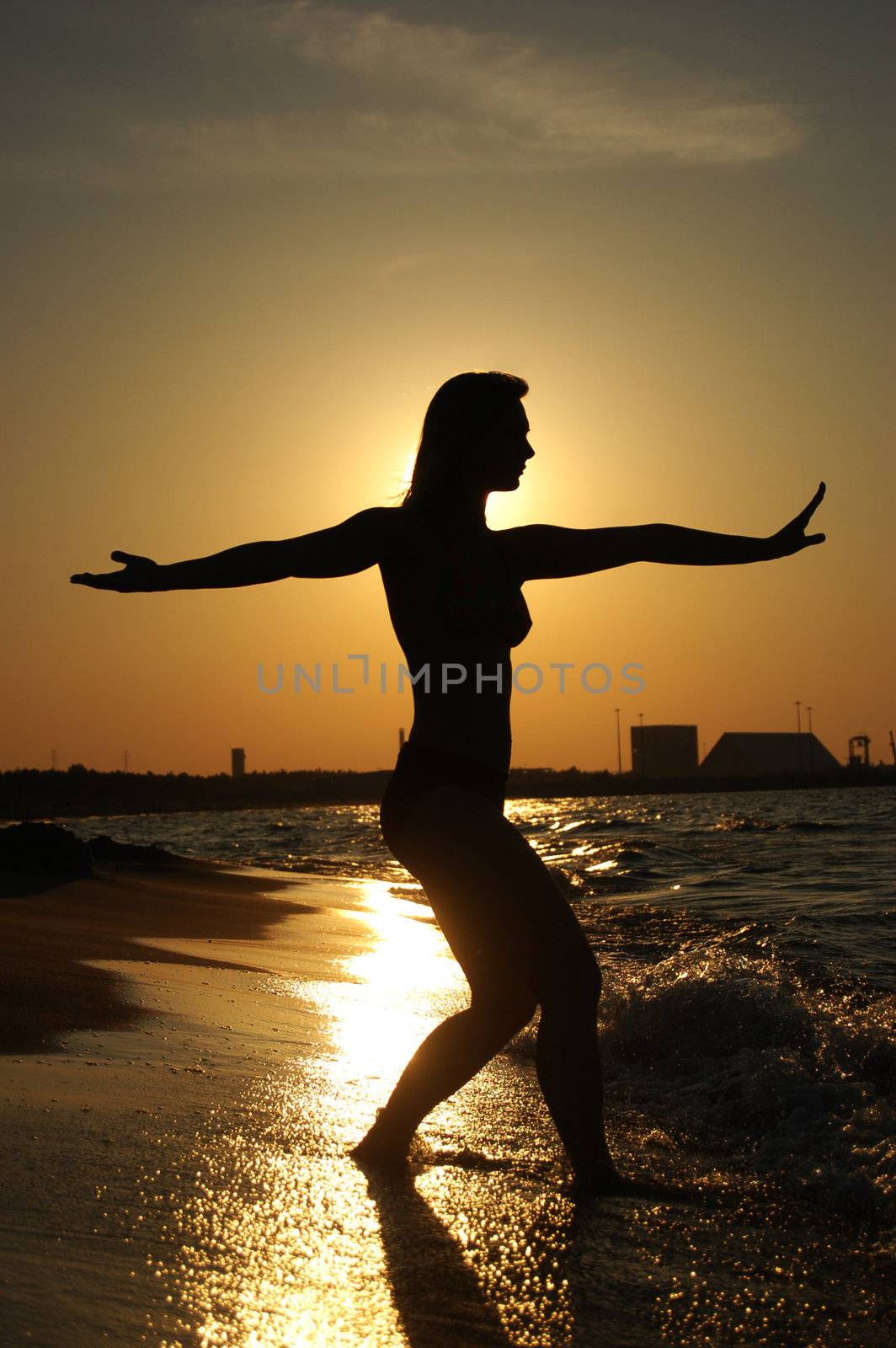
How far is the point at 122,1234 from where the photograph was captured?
7.27 feet

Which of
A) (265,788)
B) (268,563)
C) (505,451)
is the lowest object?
(265,788)

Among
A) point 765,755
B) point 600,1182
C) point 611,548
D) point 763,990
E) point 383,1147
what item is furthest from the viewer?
point 765,755

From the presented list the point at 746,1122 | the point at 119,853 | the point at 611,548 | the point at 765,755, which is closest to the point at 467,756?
the point at 611,548

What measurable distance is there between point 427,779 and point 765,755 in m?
118

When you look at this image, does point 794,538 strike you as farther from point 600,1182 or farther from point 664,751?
point 664,751

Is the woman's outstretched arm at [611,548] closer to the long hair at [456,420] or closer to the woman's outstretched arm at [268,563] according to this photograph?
the long hair at [456,420]

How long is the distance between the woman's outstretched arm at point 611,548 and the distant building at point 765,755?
371ft

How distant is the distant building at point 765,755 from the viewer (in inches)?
4557

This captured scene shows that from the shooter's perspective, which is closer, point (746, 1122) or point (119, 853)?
point (746, 1122)

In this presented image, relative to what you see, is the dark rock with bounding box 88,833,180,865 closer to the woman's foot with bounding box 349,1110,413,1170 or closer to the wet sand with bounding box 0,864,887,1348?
the wet sand with bounding box 0,864,887,1348

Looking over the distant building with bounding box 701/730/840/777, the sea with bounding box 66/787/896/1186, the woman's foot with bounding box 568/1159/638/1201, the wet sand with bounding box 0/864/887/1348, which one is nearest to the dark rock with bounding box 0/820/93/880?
the sea with bounding box 66/787/896/1186

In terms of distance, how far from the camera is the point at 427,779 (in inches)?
117

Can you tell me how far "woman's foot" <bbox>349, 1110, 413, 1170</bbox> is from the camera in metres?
2.93

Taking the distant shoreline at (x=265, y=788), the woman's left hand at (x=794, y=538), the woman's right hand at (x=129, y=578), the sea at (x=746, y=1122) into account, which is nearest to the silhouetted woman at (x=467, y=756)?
the woman's right hand at (x=129, y=578)
